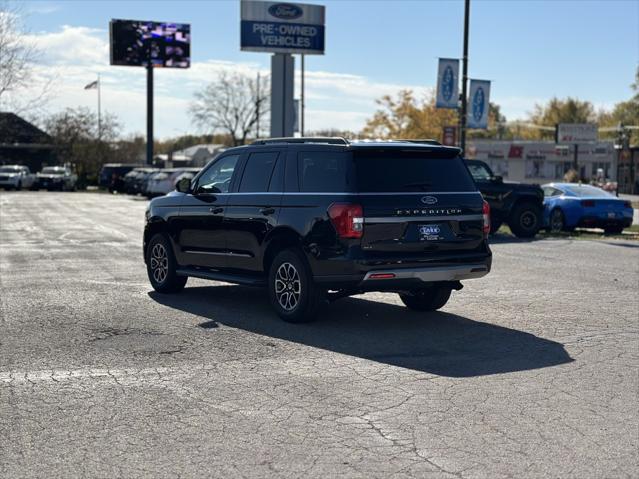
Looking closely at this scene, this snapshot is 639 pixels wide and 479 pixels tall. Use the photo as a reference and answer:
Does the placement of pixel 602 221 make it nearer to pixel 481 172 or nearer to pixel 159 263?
pixel 481 172

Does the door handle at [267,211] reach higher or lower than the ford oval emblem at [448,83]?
lower

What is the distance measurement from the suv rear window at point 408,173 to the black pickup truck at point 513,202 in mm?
13320

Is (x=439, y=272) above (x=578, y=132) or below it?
below

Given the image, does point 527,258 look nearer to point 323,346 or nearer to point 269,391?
point 323,346

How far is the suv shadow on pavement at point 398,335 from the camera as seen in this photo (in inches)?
310

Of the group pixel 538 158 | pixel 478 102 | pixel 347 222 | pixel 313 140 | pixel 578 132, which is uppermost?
pixel 578 132

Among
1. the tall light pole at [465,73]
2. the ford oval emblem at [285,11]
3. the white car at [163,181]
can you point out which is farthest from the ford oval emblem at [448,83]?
the white car at [163,181]

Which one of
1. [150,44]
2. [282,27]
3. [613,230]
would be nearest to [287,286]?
[613,230]

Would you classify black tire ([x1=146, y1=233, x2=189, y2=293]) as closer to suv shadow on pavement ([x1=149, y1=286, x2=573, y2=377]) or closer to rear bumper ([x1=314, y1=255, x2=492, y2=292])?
suv shadow on pavement ([x1=149, y1=286, x2=573, y2=377])

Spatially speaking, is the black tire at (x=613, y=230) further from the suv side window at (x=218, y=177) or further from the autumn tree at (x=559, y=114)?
the autumn tree at (x=559, y=114)

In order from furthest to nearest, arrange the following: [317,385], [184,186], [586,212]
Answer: [586,212] → [184,186] → [317,385]

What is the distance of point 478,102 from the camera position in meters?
33.1

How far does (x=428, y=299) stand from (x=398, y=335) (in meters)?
1.68

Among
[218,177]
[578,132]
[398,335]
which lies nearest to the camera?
[398,335]
